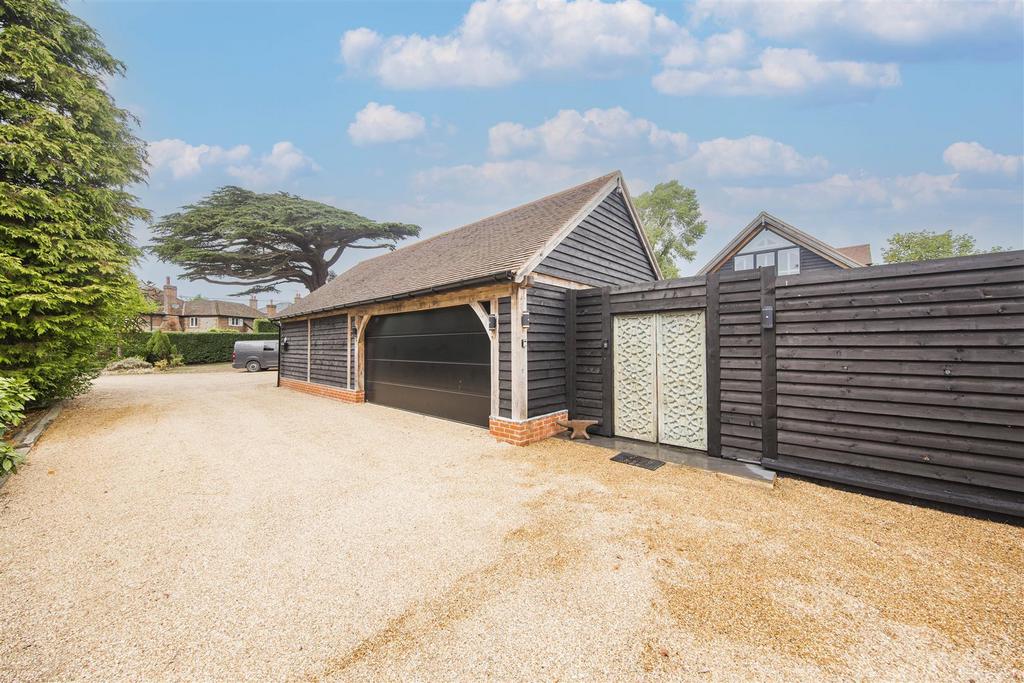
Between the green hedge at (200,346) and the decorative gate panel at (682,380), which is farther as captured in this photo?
the green hedge at (200,346)

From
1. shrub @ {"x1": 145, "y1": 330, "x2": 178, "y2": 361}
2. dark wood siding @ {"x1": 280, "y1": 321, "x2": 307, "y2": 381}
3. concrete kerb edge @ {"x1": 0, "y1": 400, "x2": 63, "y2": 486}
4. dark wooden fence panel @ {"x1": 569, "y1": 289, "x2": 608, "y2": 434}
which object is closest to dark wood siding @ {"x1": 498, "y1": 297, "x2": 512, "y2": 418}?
dark wooden fence panel @ {"x1": 569, "y1": 289, "x2": 608, "y2": 434}

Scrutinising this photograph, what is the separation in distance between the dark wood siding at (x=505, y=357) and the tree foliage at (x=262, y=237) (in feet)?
66.8

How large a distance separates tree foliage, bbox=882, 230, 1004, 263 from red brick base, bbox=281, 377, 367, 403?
3296 cm

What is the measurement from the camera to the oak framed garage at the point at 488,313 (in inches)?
234

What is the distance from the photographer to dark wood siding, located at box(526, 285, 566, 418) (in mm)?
5941

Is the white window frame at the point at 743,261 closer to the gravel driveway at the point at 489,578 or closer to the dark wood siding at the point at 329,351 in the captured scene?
the gravel driveway at the point at 489,578

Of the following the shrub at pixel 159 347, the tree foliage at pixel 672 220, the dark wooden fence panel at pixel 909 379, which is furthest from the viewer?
the tree foliage at pixel 672 220

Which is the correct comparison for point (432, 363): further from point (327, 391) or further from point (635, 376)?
point (327, 391)

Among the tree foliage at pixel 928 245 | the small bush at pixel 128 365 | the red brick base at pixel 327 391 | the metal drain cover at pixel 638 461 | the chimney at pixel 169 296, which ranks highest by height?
the tree foliage at pixel 928 245

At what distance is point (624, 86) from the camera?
13977 millimetres

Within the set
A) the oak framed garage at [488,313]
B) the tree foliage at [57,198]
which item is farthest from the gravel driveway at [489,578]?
the tree foliage at [57,198]

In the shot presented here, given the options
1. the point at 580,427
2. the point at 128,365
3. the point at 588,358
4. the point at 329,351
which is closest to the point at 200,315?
the point at 128,365

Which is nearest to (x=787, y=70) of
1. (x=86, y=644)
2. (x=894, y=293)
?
(x=894, y=293)

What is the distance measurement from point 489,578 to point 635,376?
4037 millimetres
